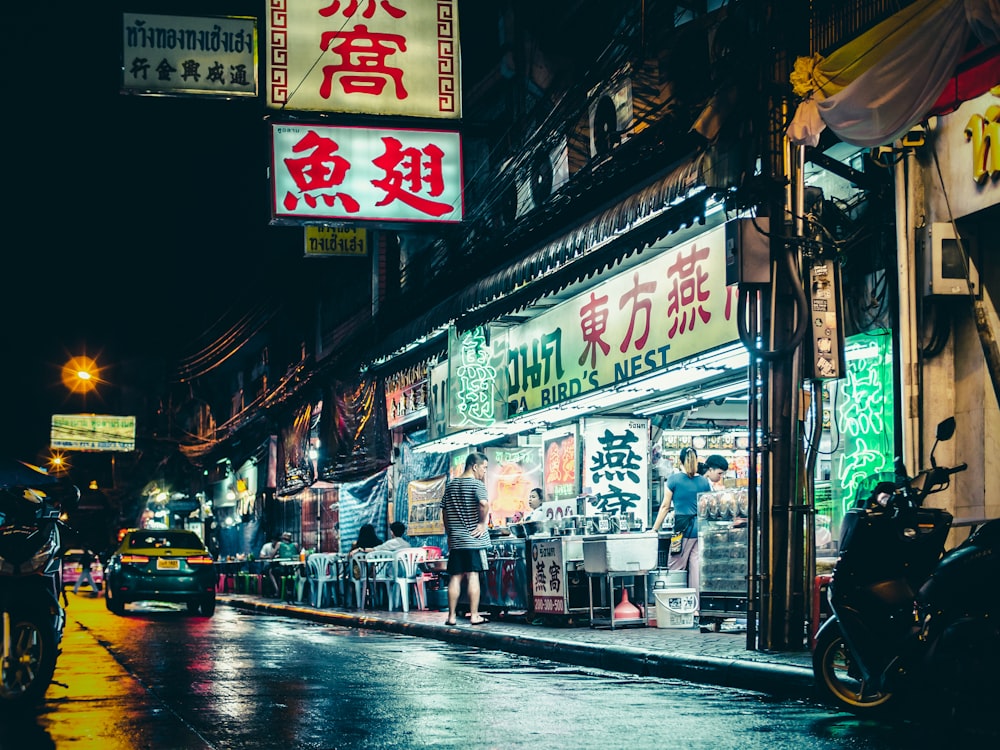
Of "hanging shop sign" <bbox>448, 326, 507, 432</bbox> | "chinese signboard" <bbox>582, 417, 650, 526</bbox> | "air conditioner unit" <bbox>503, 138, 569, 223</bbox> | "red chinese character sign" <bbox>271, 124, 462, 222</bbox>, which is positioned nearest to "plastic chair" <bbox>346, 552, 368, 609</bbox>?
"hanging shop sign" <bbox>448, 326, 507, 432</bbox>

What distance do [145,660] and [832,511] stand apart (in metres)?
7.29

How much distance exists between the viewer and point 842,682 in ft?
25.6

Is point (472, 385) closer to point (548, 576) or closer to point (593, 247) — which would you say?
point (548, 576)

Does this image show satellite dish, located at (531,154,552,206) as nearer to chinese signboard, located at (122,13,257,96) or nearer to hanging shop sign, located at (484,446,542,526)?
hanging shop sign, located at (484,446,542,526)

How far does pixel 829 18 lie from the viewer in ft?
40.6

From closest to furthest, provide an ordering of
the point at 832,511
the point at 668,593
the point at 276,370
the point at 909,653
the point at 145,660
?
the point at 909,653
the point at 145,660
the point at 832,511
the point at 668,593
the point at 276,370

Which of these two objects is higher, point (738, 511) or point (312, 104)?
point (312, 104)

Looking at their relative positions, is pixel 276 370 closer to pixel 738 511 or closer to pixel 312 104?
pixel 312 104

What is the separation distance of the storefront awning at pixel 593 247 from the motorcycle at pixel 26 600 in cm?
644

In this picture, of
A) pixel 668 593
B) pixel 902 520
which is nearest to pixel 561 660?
pixel 668 593

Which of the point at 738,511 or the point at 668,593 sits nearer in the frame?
the point at 738,511

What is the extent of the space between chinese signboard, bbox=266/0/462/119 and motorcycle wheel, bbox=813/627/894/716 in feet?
33.2

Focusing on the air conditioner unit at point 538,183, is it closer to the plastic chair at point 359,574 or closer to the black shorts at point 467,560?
the black shorts at point 467,560

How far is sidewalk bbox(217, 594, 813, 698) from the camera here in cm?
930
